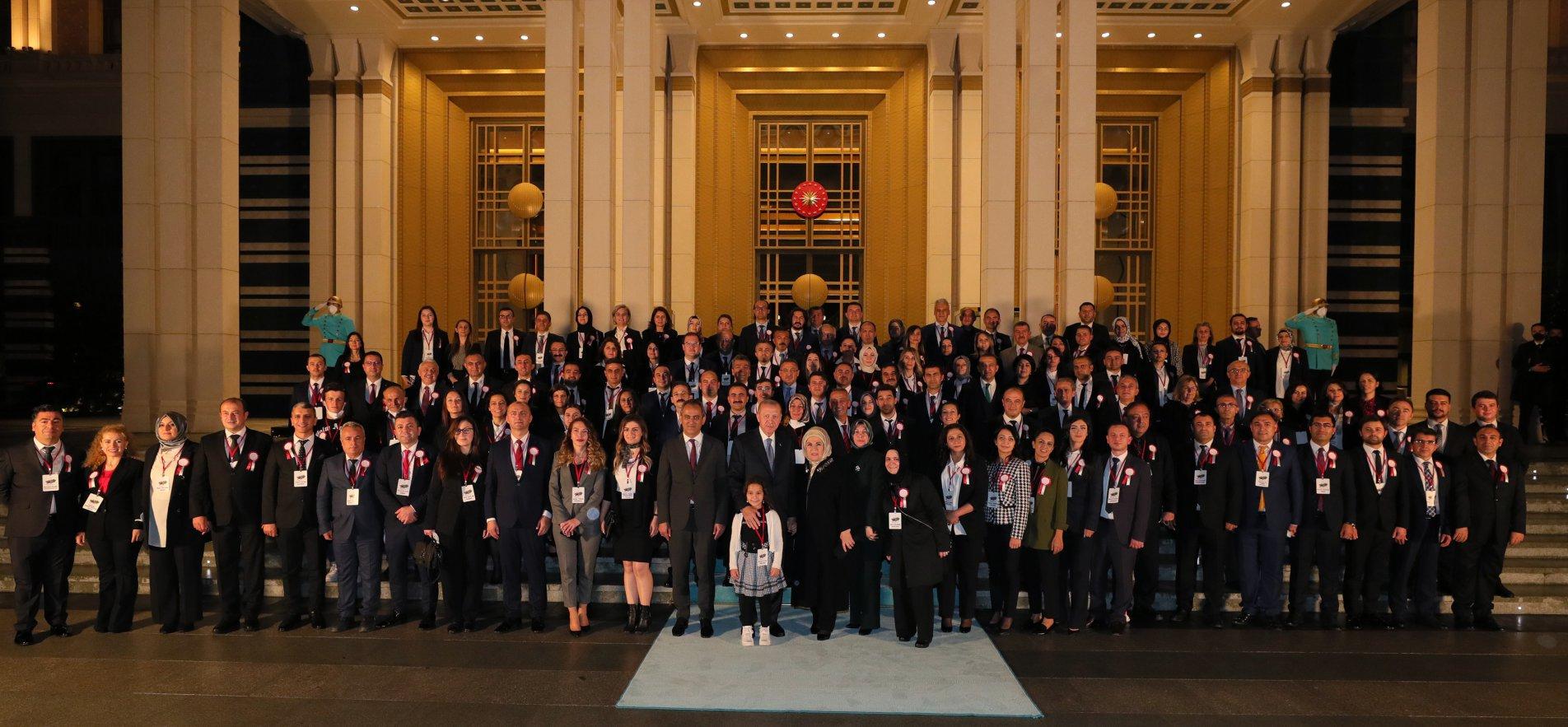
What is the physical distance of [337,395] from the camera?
26.7ft

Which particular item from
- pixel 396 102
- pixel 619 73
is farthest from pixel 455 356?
pixel 396 102

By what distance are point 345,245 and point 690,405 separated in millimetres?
13683

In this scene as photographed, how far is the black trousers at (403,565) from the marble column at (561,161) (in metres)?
5.88

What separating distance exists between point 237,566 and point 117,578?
0.85 metres

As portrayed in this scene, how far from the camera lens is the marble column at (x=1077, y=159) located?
1277 cm

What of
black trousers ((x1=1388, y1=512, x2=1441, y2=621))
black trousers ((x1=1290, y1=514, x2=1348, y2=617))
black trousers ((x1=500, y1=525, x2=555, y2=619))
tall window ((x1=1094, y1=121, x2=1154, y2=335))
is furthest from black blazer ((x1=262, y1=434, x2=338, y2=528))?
tall window ((x1=1094, y1=121, x2=1154, y2=335))

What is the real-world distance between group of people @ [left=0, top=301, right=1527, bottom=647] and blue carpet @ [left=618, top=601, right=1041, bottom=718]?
204mm

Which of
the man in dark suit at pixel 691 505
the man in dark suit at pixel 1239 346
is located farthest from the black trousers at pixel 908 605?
the man in dark suit at pixel 1239 346

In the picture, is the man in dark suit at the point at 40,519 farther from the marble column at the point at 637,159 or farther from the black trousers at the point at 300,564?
the marble column at the point at 637,159

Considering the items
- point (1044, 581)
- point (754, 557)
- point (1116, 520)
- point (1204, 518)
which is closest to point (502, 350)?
point (754, 557)

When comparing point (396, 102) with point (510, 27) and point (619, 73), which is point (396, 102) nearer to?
point (510, 27)

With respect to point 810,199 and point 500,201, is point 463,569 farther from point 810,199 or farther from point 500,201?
point 500,201

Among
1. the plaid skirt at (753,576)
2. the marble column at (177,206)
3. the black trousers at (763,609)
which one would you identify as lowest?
the black trousers at (763,609)

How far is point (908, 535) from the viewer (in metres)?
7.16
